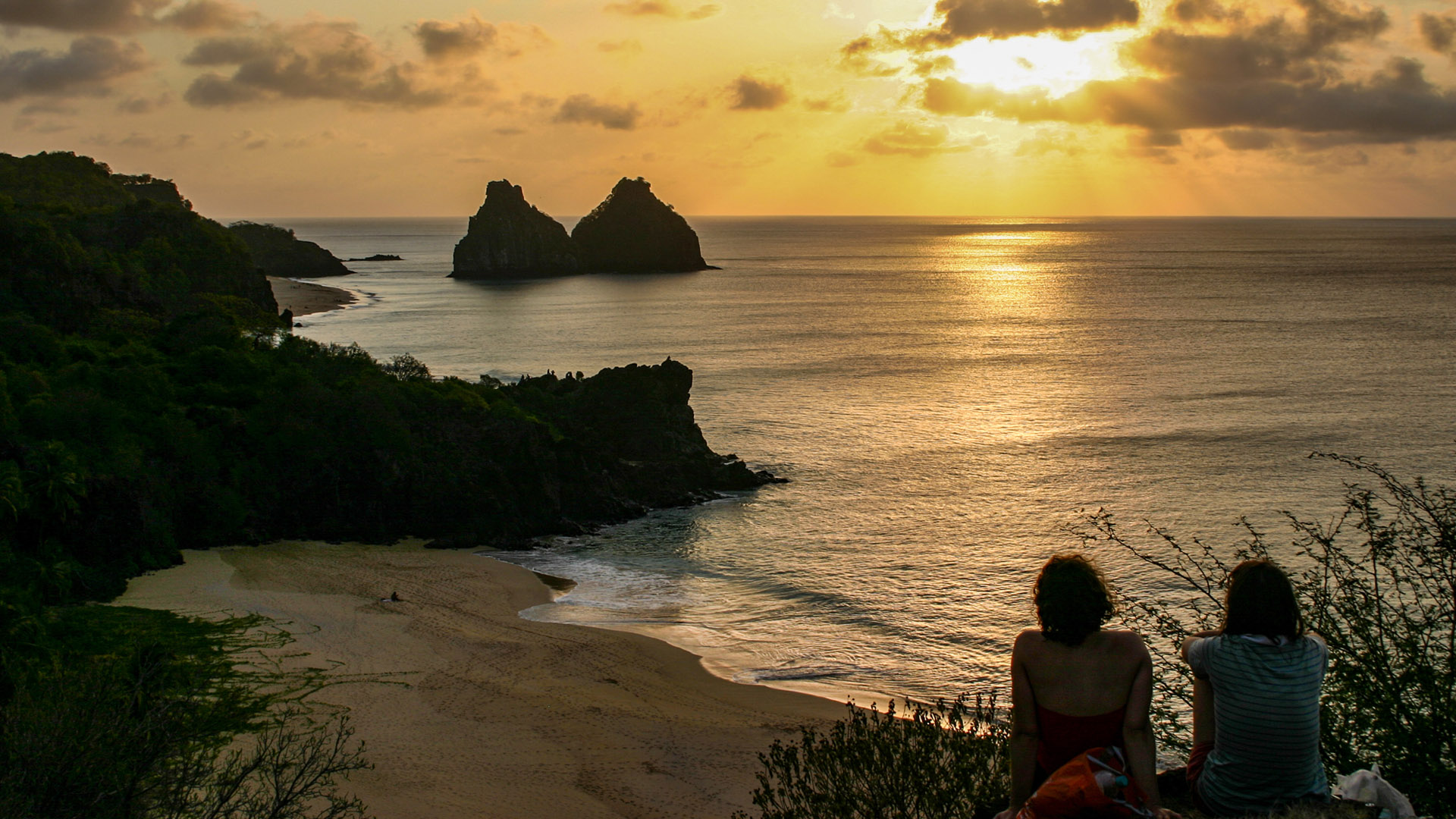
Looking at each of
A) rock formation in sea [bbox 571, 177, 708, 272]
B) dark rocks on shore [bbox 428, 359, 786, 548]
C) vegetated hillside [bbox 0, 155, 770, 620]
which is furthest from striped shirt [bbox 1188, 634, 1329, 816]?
rock formation in sea [bbox 571, 177, 708, 272]

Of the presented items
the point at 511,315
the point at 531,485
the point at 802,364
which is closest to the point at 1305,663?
the point at 531,485

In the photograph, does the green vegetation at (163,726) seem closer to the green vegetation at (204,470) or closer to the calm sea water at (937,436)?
the green vegetation at (204,470)

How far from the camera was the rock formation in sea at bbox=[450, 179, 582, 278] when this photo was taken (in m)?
161

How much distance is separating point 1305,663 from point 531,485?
1172 inches

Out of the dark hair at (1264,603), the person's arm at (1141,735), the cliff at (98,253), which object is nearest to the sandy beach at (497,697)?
the person's arm at (1141,735)

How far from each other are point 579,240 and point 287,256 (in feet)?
153

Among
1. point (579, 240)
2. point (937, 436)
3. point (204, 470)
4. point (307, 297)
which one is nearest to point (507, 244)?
point (579, 240)

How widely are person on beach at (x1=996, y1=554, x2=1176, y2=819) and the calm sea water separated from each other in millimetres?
14945

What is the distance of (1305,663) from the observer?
20.3 feet

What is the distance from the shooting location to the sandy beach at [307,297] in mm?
104312

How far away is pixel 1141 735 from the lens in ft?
19.5

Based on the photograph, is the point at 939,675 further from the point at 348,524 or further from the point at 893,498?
the point at 348,524

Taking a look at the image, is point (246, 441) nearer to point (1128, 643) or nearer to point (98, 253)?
point (98, 253)

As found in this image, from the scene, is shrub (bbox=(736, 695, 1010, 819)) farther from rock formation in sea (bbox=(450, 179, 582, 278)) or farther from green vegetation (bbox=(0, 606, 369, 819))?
rock formation in sea (bbox=(450, 179, 582, 278))
